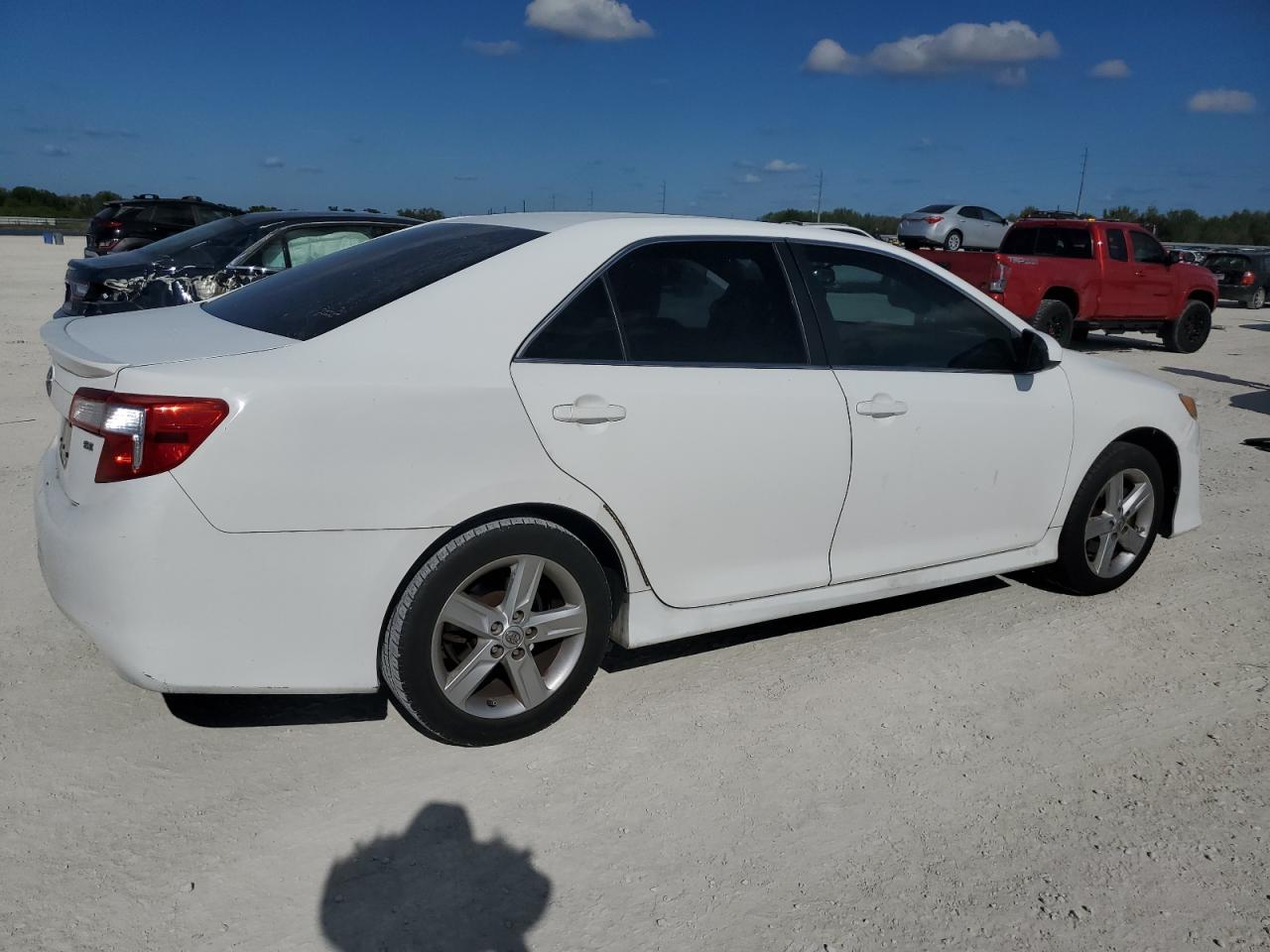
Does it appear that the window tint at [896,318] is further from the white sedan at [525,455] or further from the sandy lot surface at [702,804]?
the sandy lot surface at [702,804]

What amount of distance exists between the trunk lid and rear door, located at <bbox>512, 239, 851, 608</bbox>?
87 cm

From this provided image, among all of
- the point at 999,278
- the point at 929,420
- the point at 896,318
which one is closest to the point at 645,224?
the point at 896,318

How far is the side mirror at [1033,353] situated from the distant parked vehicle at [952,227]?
80.3ft

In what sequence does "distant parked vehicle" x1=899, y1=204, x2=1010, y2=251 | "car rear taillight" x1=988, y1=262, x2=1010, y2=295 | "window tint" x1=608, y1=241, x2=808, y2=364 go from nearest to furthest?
"window tint" x1=608, y1=241, x2=808, y2=364 → "car rear taillight" x1=988, y1=262, x2=1010, y2=295 → "distant parked vehicle" x1=899, y1=204, x2=1010, y2=251

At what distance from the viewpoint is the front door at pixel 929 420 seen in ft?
12.7

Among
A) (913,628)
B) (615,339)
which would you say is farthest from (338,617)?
(913,628)

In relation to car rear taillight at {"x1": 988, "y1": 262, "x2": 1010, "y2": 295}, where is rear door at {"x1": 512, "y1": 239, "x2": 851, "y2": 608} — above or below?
below

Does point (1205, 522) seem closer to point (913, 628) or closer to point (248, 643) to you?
point (913, 628)

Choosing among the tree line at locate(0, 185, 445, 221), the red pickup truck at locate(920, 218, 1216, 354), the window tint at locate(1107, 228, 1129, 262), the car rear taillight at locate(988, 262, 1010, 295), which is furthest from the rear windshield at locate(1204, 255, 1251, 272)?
the tree line at locate(0, 185, 445, 221)

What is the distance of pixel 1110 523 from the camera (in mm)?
4750

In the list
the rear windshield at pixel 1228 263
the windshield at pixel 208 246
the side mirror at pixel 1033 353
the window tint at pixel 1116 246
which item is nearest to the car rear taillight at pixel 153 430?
the side mirror at pixel 1033 353

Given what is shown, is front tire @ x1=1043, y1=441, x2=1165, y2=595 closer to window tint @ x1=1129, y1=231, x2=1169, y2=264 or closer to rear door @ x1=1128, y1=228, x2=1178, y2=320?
rear door @ x1=1128, y1=228, x2=1178, y2=320

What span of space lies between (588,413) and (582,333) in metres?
0.28

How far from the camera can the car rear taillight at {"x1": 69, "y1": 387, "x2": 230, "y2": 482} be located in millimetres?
2734
